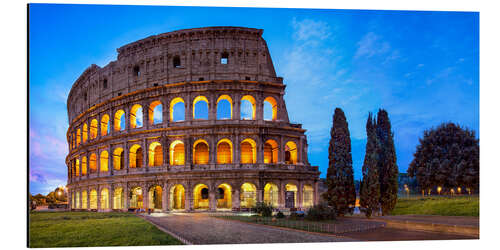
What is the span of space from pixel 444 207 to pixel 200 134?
72.2ft

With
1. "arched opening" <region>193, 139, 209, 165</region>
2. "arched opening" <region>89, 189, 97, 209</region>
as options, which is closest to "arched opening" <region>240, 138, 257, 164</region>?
"arched opening" <region>193, 139, 209, 165</region>

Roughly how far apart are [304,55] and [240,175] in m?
12.4

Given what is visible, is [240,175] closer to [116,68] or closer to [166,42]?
[166,42]

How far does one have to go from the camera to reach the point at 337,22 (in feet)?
64.6

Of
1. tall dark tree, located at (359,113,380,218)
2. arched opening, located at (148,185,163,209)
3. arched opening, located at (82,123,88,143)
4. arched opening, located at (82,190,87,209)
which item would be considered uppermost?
arched opening, located at (82,123,88,143)

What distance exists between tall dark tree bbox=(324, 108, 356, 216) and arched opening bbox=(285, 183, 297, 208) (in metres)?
8.19

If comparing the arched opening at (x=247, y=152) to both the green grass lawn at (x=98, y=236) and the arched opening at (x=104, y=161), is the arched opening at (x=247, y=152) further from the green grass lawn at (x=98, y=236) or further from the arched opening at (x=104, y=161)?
the arched opening at (x=104, y=161)

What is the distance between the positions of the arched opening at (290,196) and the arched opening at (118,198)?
17.7 metres

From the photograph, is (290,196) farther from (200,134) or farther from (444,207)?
(444,207)

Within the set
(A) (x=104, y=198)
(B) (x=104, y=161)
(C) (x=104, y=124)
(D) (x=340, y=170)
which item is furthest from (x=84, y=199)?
(D) (x=340, y=170)

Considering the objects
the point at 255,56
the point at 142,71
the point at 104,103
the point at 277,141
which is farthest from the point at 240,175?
the point at 104,103

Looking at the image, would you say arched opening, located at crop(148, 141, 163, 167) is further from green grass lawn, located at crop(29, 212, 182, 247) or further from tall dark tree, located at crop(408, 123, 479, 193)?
tall dark tree, located at crop(408, 123, 479, 193)

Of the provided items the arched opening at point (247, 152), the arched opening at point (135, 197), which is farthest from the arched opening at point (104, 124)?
the arched opening at point (247, 152)

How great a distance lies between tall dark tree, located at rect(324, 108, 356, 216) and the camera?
23.9 meters
